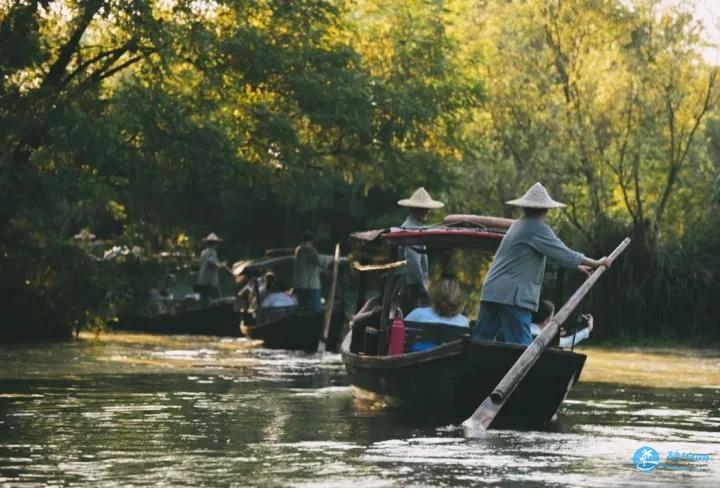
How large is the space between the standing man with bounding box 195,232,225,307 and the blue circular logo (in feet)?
68.0

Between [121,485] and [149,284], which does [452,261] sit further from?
[121,485]

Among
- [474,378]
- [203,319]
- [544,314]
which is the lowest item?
[474,378]

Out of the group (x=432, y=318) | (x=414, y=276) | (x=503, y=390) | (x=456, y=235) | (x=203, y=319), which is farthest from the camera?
(x=203, y=319)

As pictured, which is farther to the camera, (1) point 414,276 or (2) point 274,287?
(2) point 274,287

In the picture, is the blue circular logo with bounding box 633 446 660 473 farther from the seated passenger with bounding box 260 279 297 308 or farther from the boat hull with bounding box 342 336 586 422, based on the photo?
the seated passenger with bounding box 260 279 297 308

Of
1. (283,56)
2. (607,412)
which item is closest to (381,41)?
(283,56)

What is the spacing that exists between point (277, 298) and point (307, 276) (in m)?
0.79

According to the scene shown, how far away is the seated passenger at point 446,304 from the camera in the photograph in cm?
1543

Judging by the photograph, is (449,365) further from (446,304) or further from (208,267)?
(208,267)

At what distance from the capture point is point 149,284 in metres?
28.8

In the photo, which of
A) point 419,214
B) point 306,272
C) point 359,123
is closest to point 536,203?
point 419,214

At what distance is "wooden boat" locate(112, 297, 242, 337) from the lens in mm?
33781

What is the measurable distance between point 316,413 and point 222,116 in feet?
46.9

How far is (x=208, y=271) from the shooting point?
33.7m
